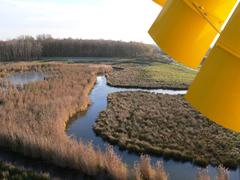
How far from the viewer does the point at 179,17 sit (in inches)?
71.2

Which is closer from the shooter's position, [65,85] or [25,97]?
[25,97]

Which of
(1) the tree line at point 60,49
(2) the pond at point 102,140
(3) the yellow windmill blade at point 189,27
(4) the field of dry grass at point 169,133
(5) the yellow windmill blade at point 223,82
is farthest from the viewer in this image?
(1) the tree line at point 60,49

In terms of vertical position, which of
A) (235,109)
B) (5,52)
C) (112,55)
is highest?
(235,109)

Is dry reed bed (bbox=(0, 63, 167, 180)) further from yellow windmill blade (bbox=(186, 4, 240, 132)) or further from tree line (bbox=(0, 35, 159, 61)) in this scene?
tree line (bbox=(0, 35, 159, 61))

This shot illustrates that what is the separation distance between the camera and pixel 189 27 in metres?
1.83

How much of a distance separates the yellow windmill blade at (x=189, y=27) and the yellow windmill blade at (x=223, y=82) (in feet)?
0.76

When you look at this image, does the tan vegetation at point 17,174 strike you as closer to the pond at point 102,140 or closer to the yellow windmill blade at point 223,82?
the pond at point 102,140

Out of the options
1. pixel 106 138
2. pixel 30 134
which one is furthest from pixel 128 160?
pixel 30 134

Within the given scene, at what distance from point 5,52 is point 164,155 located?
188 feet

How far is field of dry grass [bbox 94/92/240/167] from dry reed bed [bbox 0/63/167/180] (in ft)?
6.15

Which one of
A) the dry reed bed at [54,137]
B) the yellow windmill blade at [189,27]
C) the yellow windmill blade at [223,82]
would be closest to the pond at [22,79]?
the dry reed bed at [54,137]

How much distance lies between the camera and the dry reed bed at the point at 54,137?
8.77 m

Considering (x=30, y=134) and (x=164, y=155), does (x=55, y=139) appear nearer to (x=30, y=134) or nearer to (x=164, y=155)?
(x=30, y=134)

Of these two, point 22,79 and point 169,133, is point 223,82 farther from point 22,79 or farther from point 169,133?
point 22,79
